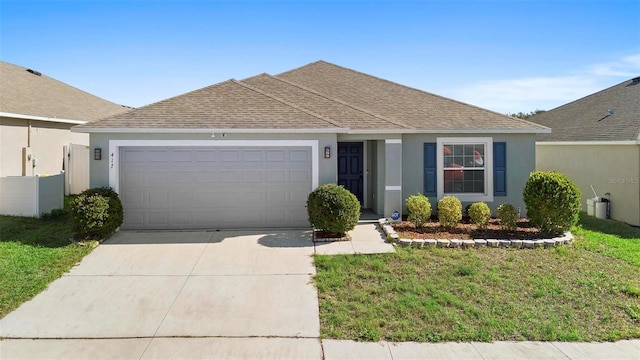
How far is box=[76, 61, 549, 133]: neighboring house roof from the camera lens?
33.4ft

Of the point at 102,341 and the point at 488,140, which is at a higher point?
the point at 488,140

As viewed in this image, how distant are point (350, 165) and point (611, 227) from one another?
7.70 meters

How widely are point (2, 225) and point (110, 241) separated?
351 centimetres

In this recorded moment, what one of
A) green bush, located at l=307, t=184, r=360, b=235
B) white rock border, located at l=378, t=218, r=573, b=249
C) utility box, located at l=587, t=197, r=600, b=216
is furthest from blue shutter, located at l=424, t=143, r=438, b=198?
utility box, located at l=587, t=197, r=600, b=216

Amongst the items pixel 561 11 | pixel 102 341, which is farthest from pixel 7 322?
pixel 561 11

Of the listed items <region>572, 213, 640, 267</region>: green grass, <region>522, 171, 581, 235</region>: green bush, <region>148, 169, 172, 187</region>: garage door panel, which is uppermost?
<region>148, 169, 172, 187</region>: garage door panel

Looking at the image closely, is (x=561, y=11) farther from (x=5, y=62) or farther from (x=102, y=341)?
(x=5, y=62)

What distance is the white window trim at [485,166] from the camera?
11.9 m

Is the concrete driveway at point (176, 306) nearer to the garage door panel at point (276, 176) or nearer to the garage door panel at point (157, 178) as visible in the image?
the garage door panel at point (157, 178)

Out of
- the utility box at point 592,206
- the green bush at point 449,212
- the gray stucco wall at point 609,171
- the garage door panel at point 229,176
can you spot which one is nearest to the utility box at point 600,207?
the utility box at point 592,206

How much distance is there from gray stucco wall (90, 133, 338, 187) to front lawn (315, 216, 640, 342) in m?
2.94

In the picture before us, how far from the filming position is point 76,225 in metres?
9.12

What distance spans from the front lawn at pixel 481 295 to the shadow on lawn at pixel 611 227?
2.58 metres

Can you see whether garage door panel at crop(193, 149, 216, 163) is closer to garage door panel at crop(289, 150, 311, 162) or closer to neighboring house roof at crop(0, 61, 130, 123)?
garage door panel at crop(289, 150, 311, 162)
